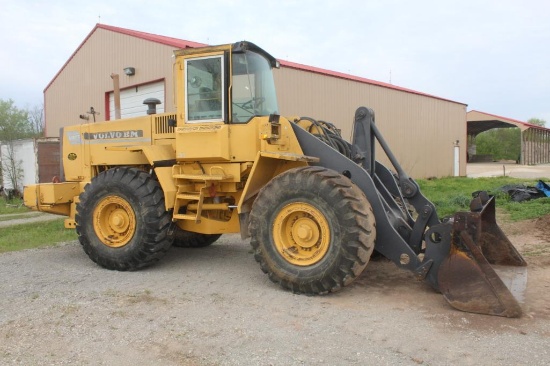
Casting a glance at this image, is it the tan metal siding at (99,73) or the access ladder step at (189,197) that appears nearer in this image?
the access ladder step at (189,197)

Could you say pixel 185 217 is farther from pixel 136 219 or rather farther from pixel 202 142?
pixel 202 142

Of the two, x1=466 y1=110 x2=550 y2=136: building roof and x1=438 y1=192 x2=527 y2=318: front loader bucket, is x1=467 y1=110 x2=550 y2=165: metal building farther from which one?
x1=438 y1=192 x2=527 y2=318: front loader bucket

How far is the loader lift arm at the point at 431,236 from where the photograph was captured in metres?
4.38

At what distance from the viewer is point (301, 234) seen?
5.15 meters

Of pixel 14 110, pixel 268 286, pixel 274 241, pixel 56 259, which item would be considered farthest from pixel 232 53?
pixel 14 110

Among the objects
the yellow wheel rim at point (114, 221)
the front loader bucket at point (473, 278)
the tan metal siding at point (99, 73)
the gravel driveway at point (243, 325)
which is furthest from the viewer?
the tan metal siding at point (99, 73)

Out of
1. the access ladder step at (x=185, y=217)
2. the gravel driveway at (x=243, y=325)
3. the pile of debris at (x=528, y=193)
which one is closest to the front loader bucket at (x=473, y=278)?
the gravel driveway at (x=243, y=325)

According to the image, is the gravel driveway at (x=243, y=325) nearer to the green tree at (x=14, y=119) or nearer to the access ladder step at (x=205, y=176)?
the access ladder step at (x=205, y=176)

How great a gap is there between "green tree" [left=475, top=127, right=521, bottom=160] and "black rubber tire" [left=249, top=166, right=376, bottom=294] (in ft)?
160

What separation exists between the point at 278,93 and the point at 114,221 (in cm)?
889

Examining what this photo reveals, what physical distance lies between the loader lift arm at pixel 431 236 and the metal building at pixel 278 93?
8064 mm

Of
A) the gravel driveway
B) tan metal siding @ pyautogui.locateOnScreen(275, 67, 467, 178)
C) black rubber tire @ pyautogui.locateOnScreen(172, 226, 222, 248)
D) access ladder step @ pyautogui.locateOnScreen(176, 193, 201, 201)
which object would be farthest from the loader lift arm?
tan metal siding @ pyautogui.locateOnScreen(275, 67, 467, 178)

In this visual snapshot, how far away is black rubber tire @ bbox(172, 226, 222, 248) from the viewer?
7820 mm

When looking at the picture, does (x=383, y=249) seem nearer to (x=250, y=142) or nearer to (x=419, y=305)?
(x=419, y=305)
